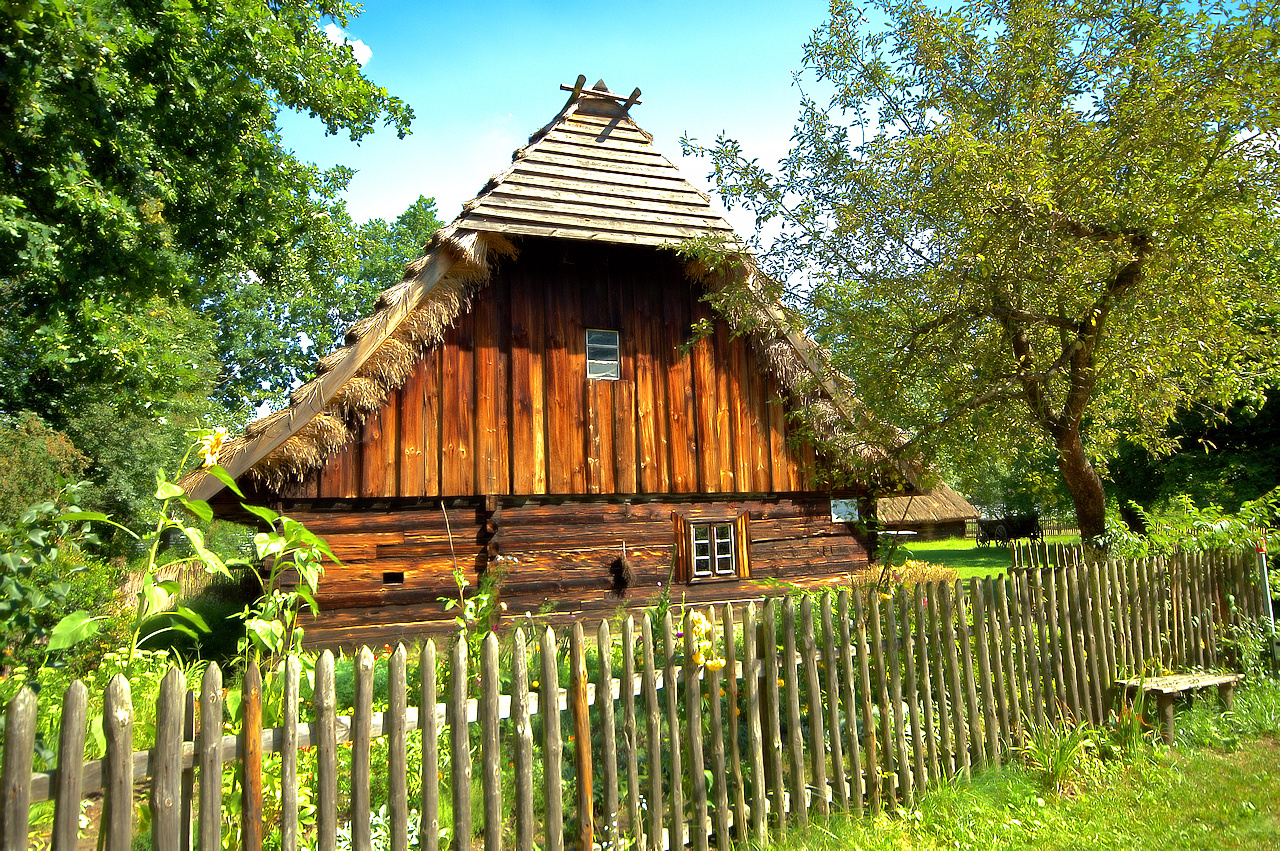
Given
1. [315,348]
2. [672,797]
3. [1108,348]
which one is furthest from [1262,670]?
[315,348]

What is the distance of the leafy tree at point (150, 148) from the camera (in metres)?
7.73

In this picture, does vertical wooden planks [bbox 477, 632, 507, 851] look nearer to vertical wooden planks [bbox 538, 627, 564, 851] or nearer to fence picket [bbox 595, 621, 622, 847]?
vertical wooden planks [bbox 538, 627, 564, 851]

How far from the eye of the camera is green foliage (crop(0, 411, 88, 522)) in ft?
46.5

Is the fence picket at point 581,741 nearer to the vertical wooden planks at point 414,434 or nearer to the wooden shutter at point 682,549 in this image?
the vertical wooden planks at point 414,434

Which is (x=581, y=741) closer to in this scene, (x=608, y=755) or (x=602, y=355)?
(x=608, y=755)

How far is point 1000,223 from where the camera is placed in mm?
5793

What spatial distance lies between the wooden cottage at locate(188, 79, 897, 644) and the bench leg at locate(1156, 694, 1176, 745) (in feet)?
10.0

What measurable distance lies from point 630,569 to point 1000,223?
5665 mm

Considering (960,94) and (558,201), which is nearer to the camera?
(960,94)

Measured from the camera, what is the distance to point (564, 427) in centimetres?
917

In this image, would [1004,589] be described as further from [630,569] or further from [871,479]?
[630,569]

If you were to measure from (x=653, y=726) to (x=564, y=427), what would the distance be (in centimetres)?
585

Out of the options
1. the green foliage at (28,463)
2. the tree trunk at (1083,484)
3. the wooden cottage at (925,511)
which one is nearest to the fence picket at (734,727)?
the tree trunk at (1083,484)

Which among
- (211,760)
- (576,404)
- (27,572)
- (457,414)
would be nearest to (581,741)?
(211,760)
